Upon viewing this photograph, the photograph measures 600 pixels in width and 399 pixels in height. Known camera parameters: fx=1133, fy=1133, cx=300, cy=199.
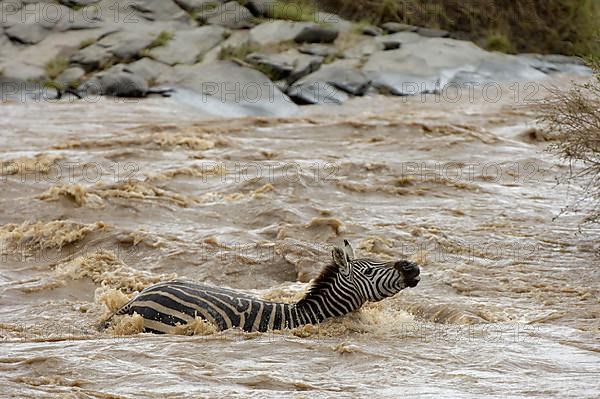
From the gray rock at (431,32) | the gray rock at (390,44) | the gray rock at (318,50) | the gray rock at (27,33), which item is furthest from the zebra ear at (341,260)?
the gray rock at (431,32)

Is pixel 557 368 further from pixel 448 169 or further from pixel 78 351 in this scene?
pixel 448 169

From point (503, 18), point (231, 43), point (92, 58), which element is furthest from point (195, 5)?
point (503, 18)

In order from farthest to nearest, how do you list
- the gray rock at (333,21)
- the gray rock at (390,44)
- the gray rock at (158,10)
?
the gray rock at (333,21), the gray rock at (390,44), the gray rock at (158,10)

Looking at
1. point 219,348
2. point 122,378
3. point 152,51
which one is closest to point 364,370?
point 219,348

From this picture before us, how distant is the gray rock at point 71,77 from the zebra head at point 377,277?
1373 cm

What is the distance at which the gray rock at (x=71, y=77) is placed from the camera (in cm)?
2134

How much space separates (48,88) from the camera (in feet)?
69.0

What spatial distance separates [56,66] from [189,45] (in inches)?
105

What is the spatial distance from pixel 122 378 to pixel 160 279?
3479 millimetres

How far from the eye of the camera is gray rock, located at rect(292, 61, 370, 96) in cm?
2227

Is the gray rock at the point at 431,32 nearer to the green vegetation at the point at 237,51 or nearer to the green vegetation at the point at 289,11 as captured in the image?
the green vegetation at the point at 289,11

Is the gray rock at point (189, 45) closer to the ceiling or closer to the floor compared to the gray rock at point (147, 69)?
closer to the ceiling

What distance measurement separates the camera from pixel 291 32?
2373cm

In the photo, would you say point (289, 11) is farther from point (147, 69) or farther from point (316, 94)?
point (147, 69)
